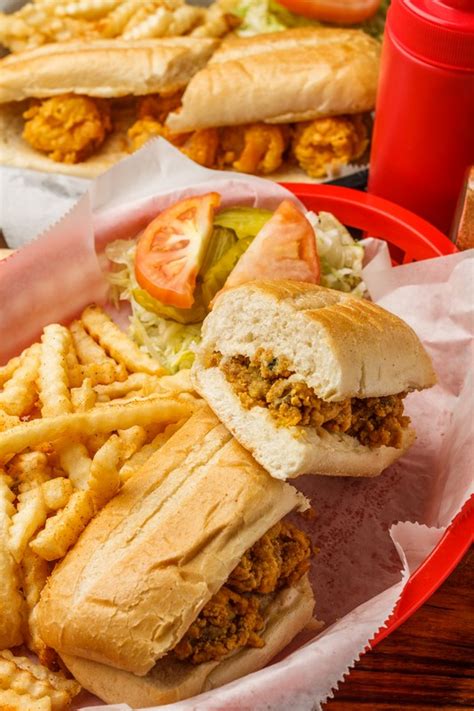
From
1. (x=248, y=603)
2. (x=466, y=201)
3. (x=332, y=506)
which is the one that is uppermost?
(x=466, y=201)

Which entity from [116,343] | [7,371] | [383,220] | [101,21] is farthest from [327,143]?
[7,371]

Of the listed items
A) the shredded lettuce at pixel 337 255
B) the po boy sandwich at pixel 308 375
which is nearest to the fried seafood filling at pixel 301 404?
the po boy sandwich at pixel 308 375

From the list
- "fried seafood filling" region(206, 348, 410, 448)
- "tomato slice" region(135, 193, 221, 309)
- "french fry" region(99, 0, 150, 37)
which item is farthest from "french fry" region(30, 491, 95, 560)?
"french fry" region(99, 0, 150, 37)

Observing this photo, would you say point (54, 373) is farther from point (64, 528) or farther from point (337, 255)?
point (337, 255)

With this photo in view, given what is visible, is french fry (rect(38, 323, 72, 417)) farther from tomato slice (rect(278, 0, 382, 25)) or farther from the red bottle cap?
tomato slice (rect(278, 0, 382, 25))

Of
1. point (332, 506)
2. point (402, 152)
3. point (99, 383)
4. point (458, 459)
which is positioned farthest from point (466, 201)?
point (99, 383)

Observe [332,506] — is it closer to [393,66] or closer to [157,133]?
[393,66]
